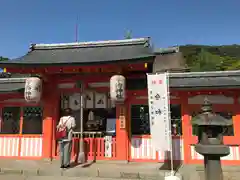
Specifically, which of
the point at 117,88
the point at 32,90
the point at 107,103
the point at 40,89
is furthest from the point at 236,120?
the point at 32,90

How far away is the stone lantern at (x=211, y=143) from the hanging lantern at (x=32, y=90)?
19.8ft

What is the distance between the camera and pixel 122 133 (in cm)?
924

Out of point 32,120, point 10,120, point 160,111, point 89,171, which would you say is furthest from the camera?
point 10,120

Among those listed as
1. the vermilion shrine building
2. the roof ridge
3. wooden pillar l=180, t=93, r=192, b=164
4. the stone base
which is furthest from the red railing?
the stone base

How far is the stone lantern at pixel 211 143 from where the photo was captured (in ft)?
16.8

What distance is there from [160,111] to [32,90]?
16.0 ft

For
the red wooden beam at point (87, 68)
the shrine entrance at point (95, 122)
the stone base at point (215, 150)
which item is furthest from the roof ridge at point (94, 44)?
the stone base at point (215, 150)

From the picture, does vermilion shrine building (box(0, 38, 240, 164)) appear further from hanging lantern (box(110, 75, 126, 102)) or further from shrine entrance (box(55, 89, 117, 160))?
hanging lantern (box(110, 75, 126, 102))

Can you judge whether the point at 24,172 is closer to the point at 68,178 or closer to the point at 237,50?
the point at 68,178

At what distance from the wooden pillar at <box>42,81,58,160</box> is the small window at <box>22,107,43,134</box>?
0.54m

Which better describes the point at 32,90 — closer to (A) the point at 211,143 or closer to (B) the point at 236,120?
(A) the point at 211,143

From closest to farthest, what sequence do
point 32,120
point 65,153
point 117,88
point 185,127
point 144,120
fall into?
1. point 65,153
2. point 117,88
3. point 185,127
4. point 144,120
5. point 32,120

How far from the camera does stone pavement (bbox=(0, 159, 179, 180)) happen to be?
7477 mm

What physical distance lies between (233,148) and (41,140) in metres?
7.55
